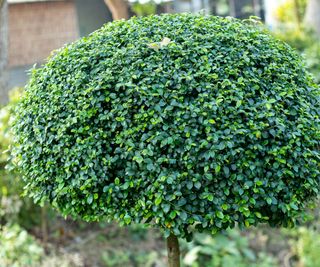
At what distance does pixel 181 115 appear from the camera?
233 cm

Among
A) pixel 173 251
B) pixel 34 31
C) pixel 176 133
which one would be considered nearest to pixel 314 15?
pixel 34 31

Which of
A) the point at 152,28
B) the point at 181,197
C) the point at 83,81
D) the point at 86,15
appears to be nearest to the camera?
the point at 181,197

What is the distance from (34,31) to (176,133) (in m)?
6.99

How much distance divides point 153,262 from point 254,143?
140 inches

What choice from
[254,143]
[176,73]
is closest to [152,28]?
[176,73]

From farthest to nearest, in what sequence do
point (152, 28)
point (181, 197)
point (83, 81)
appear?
point (152, 28) → point (83, 81) → point (181, 197)

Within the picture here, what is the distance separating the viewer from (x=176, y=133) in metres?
2.31

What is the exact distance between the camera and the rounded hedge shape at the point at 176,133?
2305 millimetres

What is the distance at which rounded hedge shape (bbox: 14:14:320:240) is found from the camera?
2.30m

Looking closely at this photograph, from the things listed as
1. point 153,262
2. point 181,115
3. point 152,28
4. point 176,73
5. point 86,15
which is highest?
point 86,15

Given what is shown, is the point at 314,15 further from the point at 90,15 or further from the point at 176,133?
the point at 176,133

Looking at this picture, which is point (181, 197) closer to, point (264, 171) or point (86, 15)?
point (264, 171)

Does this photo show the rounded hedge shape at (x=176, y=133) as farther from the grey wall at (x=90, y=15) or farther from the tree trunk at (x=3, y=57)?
the grey wall at (x=90, y=15)

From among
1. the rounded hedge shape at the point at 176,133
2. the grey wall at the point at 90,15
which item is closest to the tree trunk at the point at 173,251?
the rounded hedge shape at the point at 176,133
